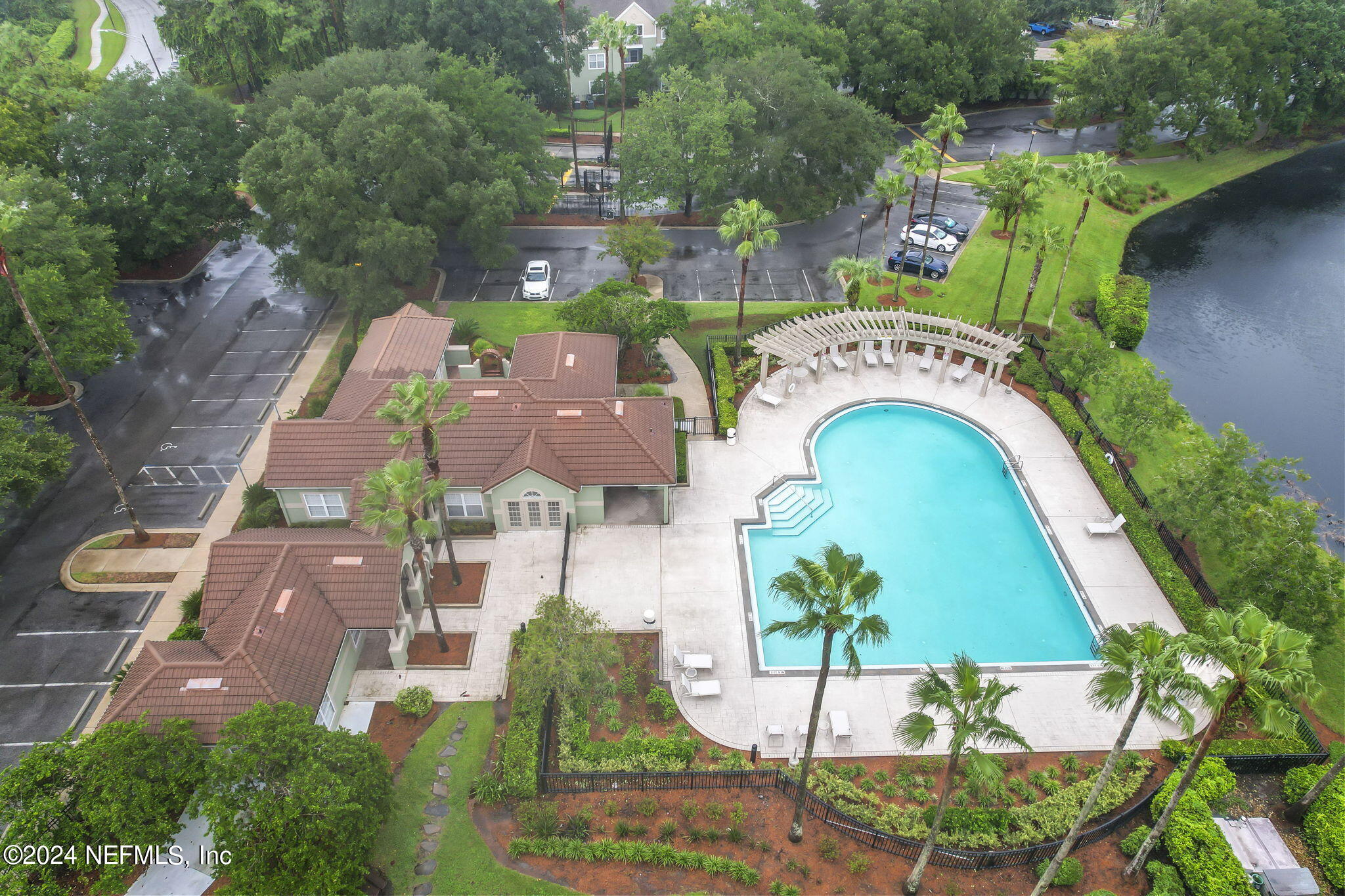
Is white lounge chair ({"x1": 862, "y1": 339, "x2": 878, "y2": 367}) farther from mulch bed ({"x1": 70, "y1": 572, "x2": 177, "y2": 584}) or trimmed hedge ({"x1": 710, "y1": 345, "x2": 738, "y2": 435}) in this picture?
mulch bed ({"x1": 70, "y1": 572, "x2": 177, "y2": 584})

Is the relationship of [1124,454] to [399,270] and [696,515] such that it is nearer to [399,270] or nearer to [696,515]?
[696,515]

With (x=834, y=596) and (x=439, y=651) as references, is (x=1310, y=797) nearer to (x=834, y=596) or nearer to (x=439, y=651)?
(x=834, y=596)

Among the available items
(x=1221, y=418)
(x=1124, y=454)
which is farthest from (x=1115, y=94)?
(x=1124, y=454)

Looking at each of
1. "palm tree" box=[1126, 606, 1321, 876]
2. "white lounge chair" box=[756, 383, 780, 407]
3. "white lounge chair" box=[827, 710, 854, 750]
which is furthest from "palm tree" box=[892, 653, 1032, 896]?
"white lounge chair" box=[756, 383, 780, 407]

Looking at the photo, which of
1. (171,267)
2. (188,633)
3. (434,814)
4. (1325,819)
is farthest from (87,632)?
(1325,819)

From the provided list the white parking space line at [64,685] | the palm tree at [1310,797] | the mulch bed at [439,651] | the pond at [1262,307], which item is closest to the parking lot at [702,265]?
the pond at [1262,307]

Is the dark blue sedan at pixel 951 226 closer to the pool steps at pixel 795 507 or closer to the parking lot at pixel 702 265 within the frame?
the parking lot at pixel 702 265
